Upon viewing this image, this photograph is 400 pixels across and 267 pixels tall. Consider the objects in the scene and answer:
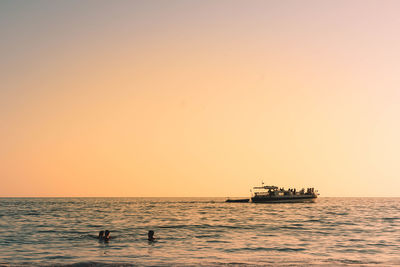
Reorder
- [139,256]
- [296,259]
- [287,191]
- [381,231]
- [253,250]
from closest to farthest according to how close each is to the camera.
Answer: [296,259] < [139,256] < [253,250] < [381,231] < [287,191]

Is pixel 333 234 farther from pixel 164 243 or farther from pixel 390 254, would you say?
pixel 164 243

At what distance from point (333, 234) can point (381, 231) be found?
24.4ft

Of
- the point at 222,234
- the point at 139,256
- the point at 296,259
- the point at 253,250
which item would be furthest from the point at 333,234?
the point at 139,256

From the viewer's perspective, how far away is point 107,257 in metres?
26.1

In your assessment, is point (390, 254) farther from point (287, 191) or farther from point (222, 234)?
point (287, 191)

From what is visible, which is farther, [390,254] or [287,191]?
[287,191]

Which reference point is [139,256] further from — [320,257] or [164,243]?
[320,257]

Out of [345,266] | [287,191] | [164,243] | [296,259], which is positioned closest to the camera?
[345,266]

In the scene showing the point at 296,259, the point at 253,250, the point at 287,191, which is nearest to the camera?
the point at 296,259

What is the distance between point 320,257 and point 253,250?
523 cm

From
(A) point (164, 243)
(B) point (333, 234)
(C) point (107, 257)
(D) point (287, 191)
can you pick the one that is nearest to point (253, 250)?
(A) point (164, 243)

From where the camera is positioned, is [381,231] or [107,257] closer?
[107,257]

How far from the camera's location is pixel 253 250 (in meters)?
29.2

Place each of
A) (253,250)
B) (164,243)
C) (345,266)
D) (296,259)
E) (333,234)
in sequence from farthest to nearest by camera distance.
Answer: (333,234), (164,243), (253,250), (296,259), (345,266)
